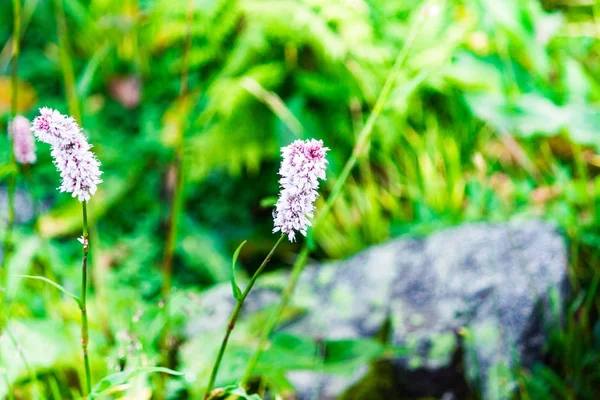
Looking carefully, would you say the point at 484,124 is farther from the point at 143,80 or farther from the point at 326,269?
the point at 143,80

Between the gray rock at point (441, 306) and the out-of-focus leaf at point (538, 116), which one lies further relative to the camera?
the out-of-focus leaf at point (538, 116)

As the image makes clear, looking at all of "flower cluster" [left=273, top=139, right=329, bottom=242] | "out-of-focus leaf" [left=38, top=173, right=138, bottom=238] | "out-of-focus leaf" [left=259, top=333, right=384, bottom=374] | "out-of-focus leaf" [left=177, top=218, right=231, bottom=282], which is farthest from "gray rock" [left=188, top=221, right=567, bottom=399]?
"flower cluster" [left=273, top=139, right=329, bottom=242]

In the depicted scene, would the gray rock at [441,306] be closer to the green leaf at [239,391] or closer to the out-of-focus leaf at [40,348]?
the out-of-focus leaf at [40,348]

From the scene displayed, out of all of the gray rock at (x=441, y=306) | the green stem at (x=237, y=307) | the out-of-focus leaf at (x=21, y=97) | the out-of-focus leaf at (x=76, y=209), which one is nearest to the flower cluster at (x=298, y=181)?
the green stem at (x=237, y=307)

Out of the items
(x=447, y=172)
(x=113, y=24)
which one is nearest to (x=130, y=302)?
(x=447, y=172)

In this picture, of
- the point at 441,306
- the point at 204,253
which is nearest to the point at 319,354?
the point at 441,306

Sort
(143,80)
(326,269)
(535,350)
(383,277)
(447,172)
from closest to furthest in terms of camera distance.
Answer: (535,350), (383,277), (326,269), (447,172), (143,80)

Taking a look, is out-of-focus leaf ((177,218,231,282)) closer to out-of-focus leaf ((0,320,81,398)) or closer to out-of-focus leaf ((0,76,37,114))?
out-of-focus leaf ((0,320,81,398))
